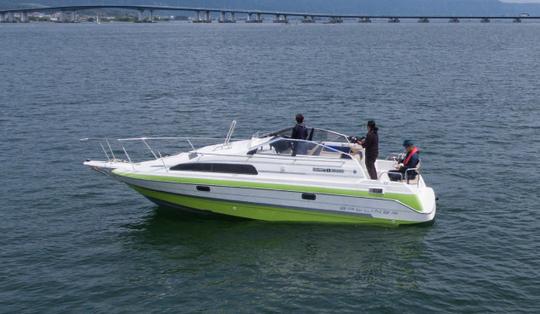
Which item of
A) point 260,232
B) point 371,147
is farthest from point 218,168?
point 371,147

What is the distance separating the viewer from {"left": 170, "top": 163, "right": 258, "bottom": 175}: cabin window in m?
18.5

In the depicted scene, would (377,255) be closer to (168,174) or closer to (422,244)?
(422,244)

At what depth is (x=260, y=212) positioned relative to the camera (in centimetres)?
1856

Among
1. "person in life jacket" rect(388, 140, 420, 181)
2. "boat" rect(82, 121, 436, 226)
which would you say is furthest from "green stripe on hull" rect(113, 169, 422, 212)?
"person in life jacket" rect(388, 140, 420, 181)

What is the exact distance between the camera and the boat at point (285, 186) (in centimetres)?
1791

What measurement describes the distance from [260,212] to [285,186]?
1.24 meters

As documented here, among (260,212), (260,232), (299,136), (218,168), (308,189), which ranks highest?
(299,136)

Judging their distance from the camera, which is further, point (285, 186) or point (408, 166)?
point (408, 166)

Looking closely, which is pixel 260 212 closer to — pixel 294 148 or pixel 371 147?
pixel 294 148

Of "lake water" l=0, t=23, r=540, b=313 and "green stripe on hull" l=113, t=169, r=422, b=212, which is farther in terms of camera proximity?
"green stripe on hull" l=113, t=169, r=422, b=212

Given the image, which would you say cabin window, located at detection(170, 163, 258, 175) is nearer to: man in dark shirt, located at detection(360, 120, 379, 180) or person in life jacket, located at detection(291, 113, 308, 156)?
person in life jacket, located at detection(291, 113, 308, 156)

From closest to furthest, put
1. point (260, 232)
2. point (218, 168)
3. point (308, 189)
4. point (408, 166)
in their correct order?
point (308, 189), point (260, 232), point (218, 168), point (408, 166)

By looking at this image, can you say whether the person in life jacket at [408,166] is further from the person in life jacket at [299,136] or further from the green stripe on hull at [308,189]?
the person in life jacket at [299,136]

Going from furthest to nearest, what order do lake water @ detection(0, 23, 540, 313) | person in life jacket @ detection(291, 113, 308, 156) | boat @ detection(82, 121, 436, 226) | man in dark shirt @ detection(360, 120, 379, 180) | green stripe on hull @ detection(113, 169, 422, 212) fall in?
person in life jacket @ detection(291, 113, 308, 156) → man in dark shirt @ detection(360, 120, 379, 180) → boat @ detection(82, 121, 436, 226) → green stripe on hull @ detection(113, 169, 422, 212) → lake water @ detection(0, 23, 540, 313)
